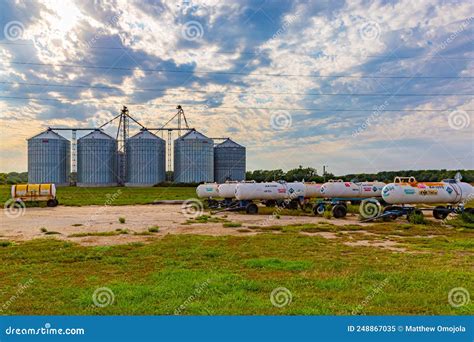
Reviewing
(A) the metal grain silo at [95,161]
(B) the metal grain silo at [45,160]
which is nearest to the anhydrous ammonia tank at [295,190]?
(A) the metal grain silo at [95,161]

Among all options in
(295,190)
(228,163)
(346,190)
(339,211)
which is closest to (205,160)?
(228,163)

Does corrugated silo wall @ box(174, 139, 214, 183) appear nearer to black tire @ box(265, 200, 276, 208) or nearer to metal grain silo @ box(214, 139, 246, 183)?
metal grain silo @ box(214, 139, 246, 183)

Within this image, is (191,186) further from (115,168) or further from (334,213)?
(334,213)

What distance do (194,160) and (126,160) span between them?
1111 centimetres

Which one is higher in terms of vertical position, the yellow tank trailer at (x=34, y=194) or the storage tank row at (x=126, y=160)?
the storage tank row at (x=126, y=160)

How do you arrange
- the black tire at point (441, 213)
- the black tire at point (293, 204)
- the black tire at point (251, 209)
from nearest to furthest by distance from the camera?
the black tire at point (441, 213)
the black tire at point (251, 209)
the black tire at point (293, 204)

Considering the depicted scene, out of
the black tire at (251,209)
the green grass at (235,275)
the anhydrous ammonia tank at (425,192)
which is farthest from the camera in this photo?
the black tire at (251,209)

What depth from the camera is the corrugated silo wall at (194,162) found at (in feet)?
197

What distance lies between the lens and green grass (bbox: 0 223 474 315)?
236 inches

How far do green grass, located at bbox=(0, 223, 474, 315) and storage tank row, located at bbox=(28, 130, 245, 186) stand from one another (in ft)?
156

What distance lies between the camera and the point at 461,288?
6.88 meters

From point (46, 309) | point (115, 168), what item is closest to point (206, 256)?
point (46, 309)

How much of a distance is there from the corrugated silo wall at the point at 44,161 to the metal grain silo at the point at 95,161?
3056mm

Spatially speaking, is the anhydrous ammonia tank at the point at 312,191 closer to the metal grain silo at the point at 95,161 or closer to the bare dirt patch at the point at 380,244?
the bare dirt patch at the point at 380,244
